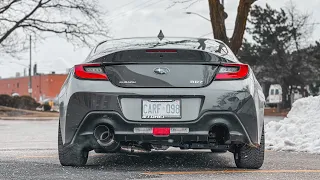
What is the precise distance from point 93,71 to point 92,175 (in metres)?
0.97

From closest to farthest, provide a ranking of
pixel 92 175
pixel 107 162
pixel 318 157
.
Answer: pixel 92 175 → pixel 107 162 → pixel 318 157

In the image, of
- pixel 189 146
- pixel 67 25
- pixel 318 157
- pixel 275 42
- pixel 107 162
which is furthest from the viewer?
pixel 275 42

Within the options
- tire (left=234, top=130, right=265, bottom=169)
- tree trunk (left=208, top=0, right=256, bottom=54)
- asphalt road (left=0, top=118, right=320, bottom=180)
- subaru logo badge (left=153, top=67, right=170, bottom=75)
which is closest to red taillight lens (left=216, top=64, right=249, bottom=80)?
subaru logo badge (left=153, top=67, right=170, bottom=75)

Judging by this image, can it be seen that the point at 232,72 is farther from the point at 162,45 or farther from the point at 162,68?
the point at 162,45

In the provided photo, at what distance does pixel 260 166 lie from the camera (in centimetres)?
543

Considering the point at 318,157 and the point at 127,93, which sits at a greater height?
the point at 127,93

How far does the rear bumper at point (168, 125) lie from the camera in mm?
4965

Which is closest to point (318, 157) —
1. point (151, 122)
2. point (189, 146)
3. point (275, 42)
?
A: point (189, 146)

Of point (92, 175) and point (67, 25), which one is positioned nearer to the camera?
point (92, 175)

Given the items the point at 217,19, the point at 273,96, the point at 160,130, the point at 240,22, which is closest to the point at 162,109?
the point at 160,130

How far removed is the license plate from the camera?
4.96m

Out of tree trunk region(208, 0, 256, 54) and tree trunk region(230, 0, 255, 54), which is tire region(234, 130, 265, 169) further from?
tree trunk region(208, 0, 256, 54)

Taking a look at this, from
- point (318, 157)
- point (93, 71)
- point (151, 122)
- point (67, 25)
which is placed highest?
point (67, 25)

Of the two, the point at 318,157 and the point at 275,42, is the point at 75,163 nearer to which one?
the point at 318,157
